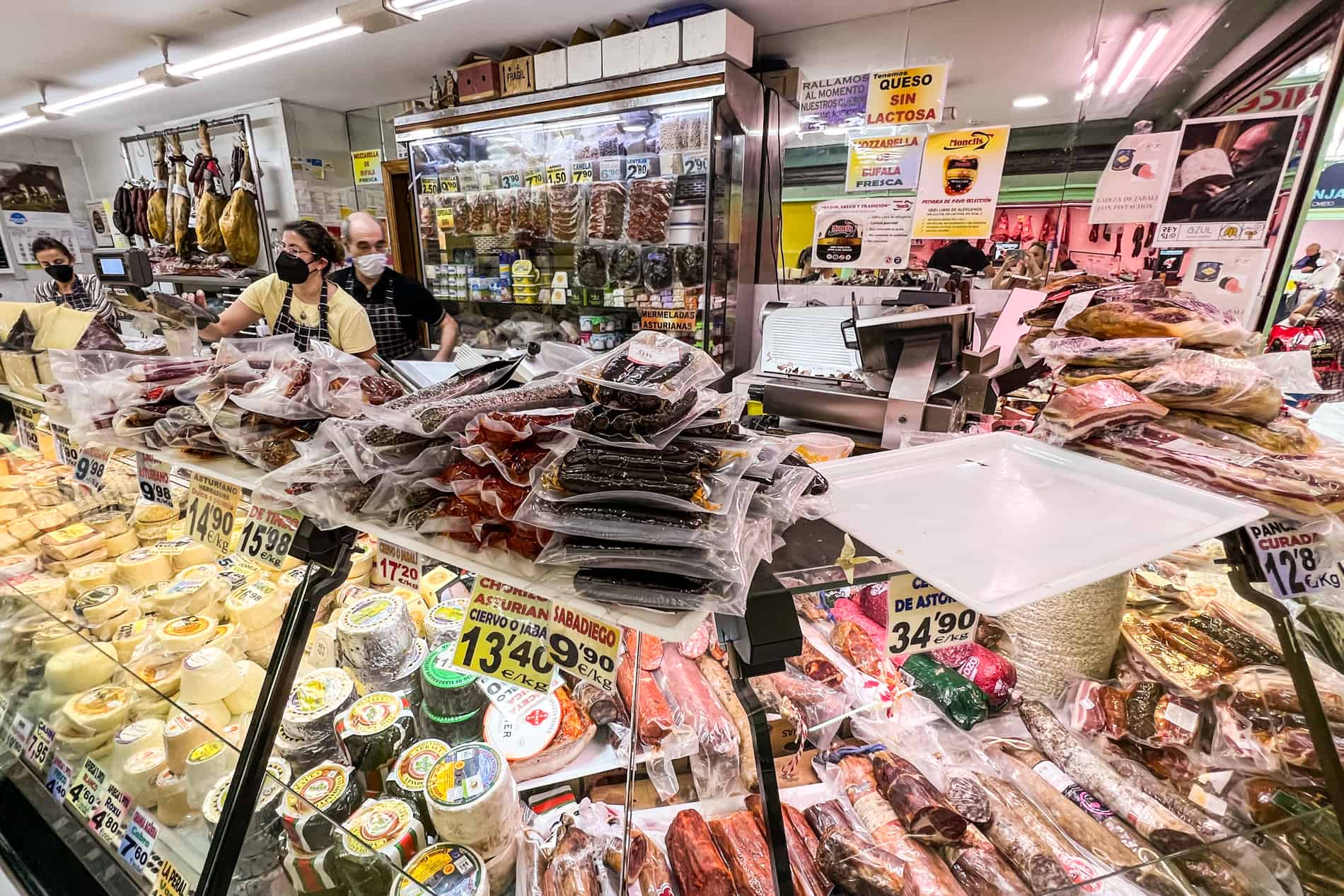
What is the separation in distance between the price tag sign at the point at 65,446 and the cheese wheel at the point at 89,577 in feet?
1.05

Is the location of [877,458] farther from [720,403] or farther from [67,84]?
[67,84]

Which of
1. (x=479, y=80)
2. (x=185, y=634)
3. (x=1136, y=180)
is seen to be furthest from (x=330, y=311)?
(x=1136, y=180)

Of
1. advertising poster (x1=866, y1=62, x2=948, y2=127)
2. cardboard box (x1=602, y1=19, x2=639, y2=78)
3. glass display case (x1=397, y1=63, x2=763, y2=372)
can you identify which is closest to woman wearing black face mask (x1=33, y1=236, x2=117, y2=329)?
glass display case (x1=397, y1=63, x2=763, y2=372)

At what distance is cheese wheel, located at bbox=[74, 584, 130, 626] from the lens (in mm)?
1463

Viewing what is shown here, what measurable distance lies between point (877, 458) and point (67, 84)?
8.21 m

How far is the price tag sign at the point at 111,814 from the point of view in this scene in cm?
125

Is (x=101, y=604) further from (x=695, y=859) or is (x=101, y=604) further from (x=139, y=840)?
(x=695, y=859)

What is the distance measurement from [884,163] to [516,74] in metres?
2.52

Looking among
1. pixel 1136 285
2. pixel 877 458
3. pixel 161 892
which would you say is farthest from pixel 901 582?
pixel 161 892

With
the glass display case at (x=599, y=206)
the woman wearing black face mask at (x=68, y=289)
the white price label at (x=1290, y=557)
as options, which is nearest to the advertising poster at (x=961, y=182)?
the glass display case at (x=599, y=206)

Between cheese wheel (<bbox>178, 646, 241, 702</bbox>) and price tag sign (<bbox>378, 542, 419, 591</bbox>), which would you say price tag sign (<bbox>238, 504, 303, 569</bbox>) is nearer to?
price tag sign (<bbox>378, 542, 419, 591</bbox>)

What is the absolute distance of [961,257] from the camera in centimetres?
336

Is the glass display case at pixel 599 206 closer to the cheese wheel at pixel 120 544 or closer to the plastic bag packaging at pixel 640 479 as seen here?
the cheese wheel at pixel 120 544

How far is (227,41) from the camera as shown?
14.7 feet
